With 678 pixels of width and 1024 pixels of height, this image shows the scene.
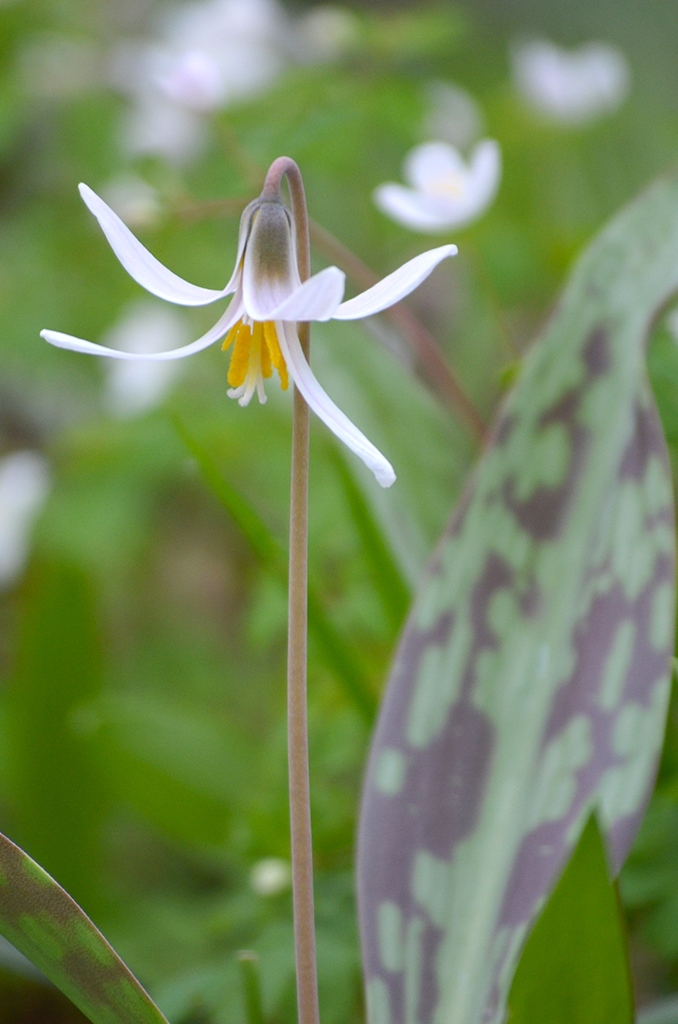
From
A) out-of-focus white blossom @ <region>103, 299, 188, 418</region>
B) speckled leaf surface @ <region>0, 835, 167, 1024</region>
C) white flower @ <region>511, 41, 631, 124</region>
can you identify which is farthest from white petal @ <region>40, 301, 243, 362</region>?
white flower @ <region>511, 41, 631, 124</region>

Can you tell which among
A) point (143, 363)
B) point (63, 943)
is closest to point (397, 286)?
point (63, 943)

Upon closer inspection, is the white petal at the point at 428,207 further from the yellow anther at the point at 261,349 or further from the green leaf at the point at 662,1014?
the green leaf at the point at 662,1014

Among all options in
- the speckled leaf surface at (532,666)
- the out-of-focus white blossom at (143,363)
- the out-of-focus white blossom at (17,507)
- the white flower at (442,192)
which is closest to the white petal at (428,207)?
the white flower at (442,192)

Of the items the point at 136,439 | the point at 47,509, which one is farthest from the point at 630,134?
the point at 47,509

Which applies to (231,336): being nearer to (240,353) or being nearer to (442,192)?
(240,353)

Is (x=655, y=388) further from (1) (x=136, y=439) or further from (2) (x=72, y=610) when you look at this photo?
(1) (x=136, y=439)

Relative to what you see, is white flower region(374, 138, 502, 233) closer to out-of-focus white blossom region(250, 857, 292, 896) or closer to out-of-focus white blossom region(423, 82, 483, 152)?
out-of-focus white blossom region(250, 857, 292, 896)
